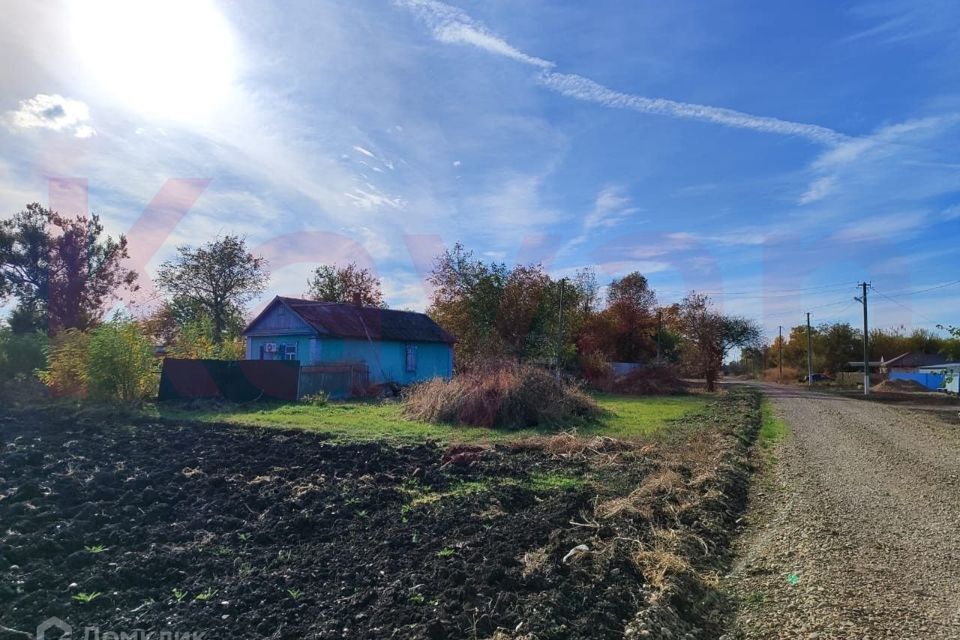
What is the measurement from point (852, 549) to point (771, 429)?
401 inches

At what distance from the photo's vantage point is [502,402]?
14531 millimetres

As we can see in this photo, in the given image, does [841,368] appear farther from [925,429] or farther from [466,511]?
[466,511]

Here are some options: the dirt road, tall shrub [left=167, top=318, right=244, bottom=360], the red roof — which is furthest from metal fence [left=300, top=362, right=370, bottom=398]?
the dirt road

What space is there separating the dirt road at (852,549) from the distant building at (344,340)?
17110mm

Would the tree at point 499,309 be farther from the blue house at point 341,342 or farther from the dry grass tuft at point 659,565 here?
the dry grass tuft at point 659,565

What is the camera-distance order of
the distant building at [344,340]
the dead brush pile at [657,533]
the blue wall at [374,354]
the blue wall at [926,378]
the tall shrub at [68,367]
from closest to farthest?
the dead brush pile at [657,533]
the tall shrub at [68,367]
the distant building at [344,340]
the blue wall at [374,354]
the blue wall at [926,378]

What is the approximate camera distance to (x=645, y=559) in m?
4.67

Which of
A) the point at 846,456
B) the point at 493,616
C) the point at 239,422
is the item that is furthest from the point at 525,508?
the point at 239,422

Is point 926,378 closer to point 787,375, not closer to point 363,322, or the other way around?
point 787,375

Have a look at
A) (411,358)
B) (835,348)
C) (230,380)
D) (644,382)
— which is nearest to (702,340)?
(644,382)

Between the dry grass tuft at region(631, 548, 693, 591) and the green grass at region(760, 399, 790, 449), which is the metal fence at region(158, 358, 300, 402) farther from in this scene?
the dry grass tuft at region(631, 548, 693, 591)

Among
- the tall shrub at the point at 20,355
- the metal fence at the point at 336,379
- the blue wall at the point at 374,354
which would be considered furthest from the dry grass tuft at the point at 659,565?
the tall shrub at the point at 20,355

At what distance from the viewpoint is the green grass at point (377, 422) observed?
39.6 ft

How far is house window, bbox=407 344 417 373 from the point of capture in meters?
28.0
